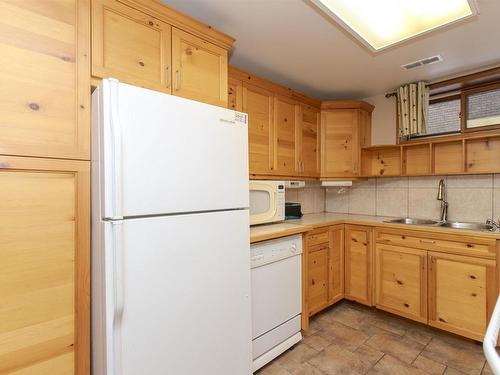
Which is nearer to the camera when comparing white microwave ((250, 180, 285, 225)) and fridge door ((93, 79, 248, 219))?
fridge door ((93, 79, 248, 219))

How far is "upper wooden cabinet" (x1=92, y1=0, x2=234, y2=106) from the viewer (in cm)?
124

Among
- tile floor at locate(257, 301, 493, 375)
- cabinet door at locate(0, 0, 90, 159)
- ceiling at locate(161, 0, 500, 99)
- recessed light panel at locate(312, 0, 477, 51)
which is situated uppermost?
ceiling at locate(161, 0, 500, 99)

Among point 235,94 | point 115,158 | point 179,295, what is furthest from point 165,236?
point 235,94

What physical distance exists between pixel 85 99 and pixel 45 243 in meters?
0.65

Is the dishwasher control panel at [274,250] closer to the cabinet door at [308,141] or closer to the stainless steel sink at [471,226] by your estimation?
the cabinet door at [308,141]

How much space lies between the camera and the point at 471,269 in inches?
79.7

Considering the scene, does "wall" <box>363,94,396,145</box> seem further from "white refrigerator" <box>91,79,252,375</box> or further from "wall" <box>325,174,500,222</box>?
"white refrigerator" <box>91,79,252,375</box>

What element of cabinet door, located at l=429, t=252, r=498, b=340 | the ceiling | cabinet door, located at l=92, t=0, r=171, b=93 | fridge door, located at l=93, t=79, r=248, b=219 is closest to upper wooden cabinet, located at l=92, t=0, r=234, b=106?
cabinet door, located at l=92, t=0, r=171, b=93

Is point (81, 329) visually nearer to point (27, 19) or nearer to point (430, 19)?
point (27, 19)

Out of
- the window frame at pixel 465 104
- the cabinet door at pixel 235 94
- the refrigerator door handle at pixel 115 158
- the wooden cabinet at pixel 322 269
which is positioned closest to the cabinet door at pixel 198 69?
the cabinet door at pixel 235 94

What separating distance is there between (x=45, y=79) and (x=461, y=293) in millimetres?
3038

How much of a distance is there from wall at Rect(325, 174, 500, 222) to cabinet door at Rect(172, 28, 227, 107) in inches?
90.3

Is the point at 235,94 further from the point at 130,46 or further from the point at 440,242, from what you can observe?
the point at 440,242

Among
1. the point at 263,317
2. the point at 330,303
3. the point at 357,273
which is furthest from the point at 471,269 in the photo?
the point at 263,317
